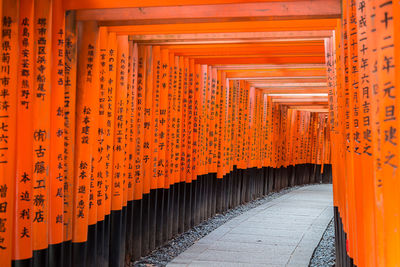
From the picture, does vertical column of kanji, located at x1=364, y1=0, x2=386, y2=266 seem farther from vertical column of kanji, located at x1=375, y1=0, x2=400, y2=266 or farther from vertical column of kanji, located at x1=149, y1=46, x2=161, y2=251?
vertical column of kanji, located at x1=149, y1=46, x2=161, y2=251

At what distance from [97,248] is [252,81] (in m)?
7.59

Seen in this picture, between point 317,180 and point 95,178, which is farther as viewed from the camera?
point 317,180

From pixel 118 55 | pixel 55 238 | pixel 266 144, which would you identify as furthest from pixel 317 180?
pixel 55 238

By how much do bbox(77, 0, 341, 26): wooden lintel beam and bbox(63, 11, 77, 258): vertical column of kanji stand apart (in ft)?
1.21

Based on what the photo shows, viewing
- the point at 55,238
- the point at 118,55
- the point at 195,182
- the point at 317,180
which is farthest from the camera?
the point at 317,180

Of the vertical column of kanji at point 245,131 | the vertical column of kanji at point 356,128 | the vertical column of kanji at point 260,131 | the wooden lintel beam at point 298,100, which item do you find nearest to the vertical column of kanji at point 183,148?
the vertical column of kanji at point 245,131

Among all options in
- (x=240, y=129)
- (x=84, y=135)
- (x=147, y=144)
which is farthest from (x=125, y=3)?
(x=240, y=129)

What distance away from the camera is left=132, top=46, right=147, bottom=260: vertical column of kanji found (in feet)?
22.0

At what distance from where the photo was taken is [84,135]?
4.96 m

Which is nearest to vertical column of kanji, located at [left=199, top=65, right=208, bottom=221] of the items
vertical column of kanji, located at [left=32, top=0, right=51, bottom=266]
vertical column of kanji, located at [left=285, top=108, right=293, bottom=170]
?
vertical column of kanji, located at [left=32, top=0, right=51, bottom=266]

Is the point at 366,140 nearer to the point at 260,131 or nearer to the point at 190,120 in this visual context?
the point at 190,120

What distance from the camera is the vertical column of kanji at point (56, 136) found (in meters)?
4.35

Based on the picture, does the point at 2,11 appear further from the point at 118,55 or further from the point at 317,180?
the point at 317,180

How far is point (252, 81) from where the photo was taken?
12.1 meters
